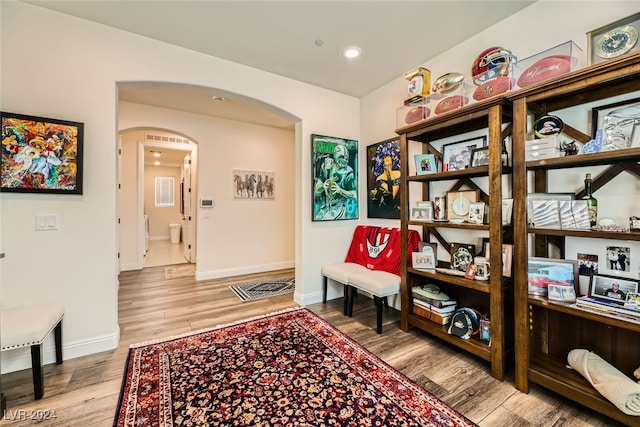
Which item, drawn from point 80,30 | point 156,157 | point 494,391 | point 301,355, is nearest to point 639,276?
point 494,391

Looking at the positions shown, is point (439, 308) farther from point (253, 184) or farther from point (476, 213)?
point (253, 184)

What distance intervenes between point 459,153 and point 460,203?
48 cm

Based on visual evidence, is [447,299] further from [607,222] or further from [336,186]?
[336,186]

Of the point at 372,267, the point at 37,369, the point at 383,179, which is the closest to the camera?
the point at 37,369

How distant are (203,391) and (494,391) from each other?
1926mm

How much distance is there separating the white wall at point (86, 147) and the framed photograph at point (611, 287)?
350cm

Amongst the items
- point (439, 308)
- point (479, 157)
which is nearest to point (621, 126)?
point (479, 157)

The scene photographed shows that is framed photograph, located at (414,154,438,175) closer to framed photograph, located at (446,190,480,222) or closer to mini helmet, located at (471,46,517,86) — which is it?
framed photograph, located at (446,190,480,222)

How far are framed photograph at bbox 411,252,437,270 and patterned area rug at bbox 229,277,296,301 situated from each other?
1.97 meters

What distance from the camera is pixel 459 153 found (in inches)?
94.5

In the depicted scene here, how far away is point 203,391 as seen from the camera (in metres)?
1.71

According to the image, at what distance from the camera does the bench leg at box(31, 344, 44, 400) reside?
1639 millimetres

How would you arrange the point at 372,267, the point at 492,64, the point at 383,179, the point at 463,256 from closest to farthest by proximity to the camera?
the point at 492,64 → the point at 463,256 → the point at 372,267 → the point at 383,179

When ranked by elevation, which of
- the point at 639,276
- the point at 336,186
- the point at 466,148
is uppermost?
the point at 466,148
